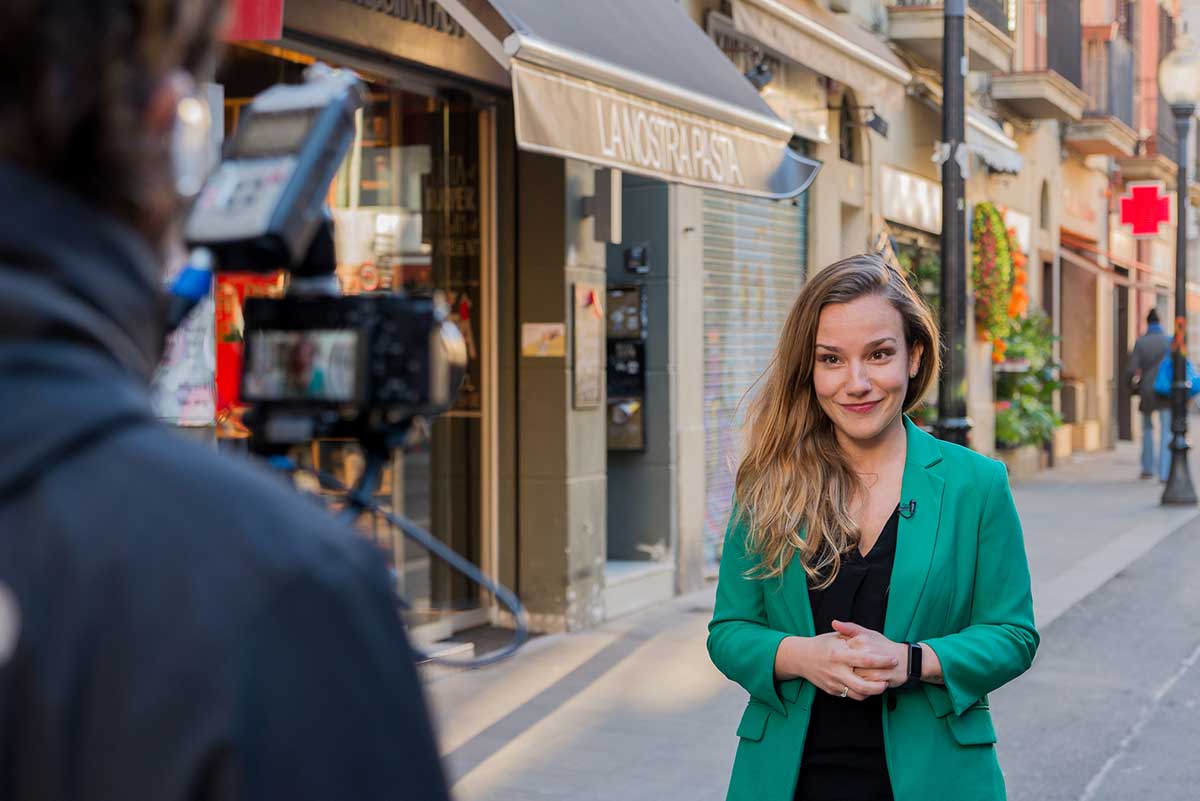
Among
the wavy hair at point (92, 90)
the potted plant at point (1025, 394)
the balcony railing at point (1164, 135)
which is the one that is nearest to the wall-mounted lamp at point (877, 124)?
the potted plant at point (1025, 394)

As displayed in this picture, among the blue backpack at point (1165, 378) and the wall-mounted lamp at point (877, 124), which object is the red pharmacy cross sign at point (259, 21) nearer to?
the wall-mounted lamp at point (877, 124)

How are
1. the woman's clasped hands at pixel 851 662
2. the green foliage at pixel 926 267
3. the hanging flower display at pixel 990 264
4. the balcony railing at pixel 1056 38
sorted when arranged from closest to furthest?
the woman's clasped hands at pixel 851 662
the green foliage at pixel 926 267
the hanging flower display at pixel 990 264
the balcony railing at pixel 1056 38

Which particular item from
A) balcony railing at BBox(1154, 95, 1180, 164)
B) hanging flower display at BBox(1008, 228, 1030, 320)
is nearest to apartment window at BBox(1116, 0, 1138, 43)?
balcony railing at BBox(1154, 95, 1180, 164)

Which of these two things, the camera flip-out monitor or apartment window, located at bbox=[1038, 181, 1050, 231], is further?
apartment window, located at bbox=[1038, 181, 1050, 231]

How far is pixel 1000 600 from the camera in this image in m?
3.23

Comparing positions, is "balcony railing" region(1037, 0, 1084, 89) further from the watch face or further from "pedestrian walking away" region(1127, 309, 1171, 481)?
the watch face

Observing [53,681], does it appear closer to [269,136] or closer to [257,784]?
[257,784]

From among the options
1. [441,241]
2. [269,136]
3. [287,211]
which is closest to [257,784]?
[287,211]

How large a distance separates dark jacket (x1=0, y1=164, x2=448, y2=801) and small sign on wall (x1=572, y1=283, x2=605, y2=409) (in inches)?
339

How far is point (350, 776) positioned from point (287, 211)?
1.68 ft

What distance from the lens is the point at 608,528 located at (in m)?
11.1

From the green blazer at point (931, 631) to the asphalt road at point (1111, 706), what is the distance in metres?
3.41

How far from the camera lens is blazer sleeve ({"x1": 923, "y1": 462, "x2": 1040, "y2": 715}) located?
3.16 metres

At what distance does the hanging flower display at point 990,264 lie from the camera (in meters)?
19.7
